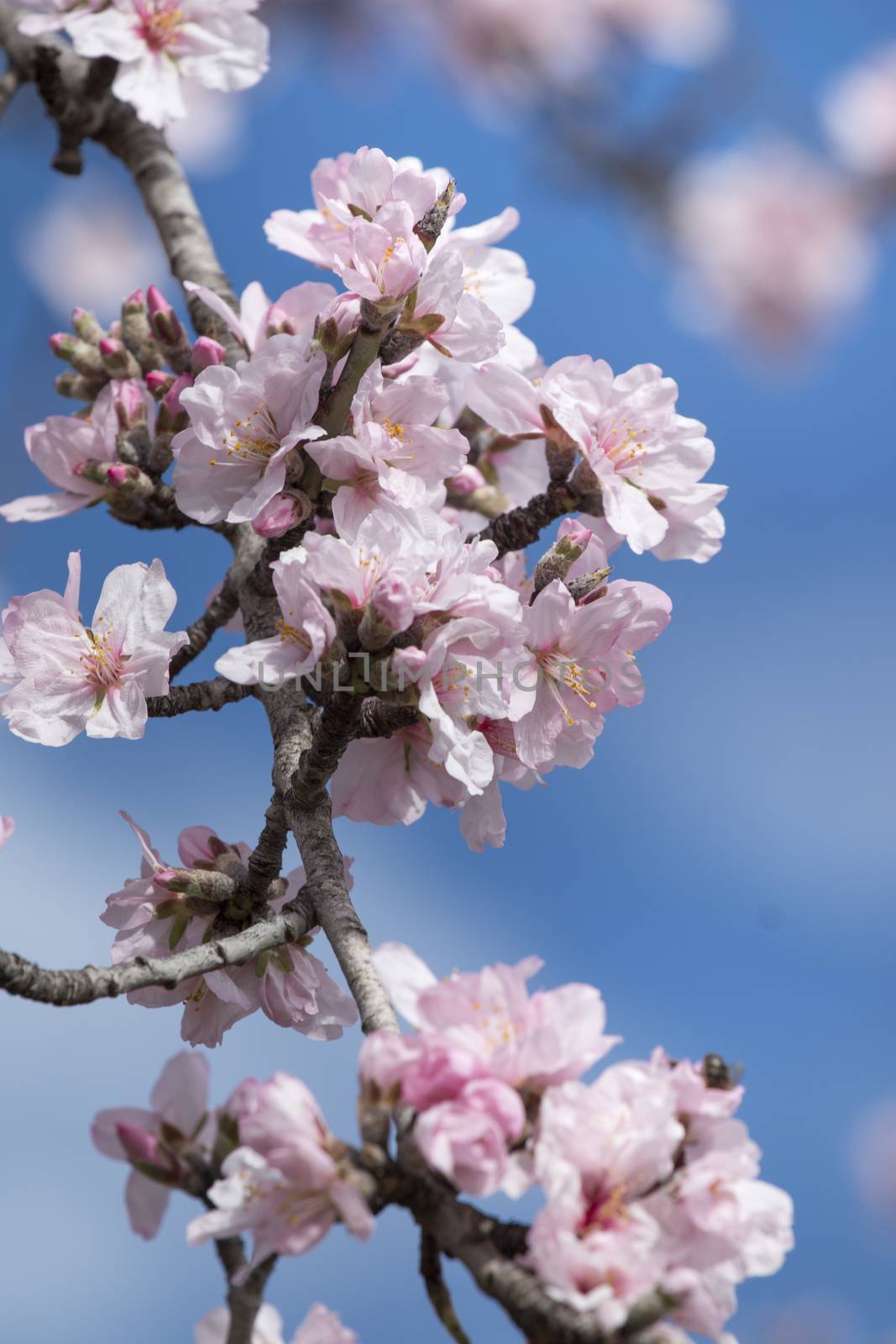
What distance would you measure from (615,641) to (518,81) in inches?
98.8

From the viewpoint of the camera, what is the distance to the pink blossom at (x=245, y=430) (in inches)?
80.0

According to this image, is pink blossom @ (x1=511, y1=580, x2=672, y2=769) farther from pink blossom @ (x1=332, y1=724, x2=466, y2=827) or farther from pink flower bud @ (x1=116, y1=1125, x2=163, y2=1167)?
pink flower bud @ (x1=116, y1=1125, x2=163, y2=1167)

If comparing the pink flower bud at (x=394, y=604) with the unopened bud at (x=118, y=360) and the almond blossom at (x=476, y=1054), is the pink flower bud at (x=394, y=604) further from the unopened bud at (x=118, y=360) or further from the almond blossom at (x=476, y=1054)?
the unopened bud at (x=118, y=360)

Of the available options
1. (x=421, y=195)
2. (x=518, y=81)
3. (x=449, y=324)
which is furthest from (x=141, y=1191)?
(x=518, y=81)

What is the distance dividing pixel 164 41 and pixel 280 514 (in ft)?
5.00

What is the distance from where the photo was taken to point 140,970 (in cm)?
170

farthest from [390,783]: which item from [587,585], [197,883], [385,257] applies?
[385,257]

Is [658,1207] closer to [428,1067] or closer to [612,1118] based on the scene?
[612,1118]

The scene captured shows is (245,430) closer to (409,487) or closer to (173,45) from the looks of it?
(409,487)

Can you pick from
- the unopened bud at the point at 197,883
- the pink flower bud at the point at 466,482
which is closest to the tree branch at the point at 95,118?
the pink flower bud at the point at 466,482

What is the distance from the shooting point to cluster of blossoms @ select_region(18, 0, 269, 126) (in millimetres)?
2910

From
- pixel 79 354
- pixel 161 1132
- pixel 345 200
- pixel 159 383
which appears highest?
pixel 345 200

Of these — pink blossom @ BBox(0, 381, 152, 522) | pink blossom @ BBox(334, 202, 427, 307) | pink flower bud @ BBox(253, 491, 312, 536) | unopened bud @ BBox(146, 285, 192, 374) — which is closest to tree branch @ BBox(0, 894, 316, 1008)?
pink flower bud @ BBox(253, 491, 312, 536)

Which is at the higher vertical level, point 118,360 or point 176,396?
point 118,360
